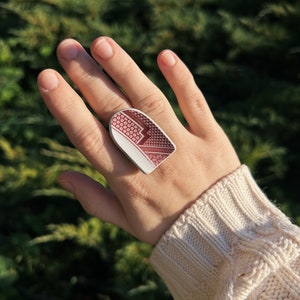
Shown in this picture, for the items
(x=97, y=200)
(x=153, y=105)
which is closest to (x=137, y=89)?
(x=153, y=105)

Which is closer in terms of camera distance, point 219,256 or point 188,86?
point 219,256

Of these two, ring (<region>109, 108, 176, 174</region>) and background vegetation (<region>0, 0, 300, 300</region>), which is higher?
ring (<region>109, 108, 176, 174</region>)

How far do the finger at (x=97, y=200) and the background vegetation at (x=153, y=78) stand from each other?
42 centimetres

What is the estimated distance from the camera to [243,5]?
2.55 metres

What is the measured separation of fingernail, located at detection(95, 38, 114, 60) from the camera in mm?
1367

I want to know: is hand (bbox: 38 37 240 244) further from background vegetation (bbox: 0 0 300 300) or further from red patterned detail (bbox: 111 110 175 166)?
background vegetation (bbox: 0 0 300 300)

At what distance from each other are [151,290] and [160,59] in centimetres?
89

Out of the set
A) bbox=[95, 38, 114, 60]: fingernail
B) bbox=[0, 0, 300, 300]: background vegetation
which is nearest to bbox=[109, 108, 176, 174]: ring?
bbox=[95, 38, 114, 60]: fingernail

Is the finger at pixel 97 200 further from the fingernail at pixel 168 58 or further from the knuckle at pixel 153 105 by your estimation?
the fingernail at pixel 168 58

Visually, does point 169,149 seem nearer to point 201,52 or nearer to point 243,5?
point 201,52

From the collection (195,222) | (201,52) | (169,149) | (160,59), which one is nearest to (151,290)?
(195,222)

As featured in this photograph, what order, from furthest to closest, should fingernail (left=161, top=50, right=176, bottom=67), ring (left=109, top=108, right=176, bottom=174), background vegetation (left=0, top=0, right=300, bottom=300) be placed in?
background vegetation (left=0, top=0, right=300, bottom=300), fingernail (left=161, top=50, right=176, bottom=67), ring (left=109, top=108, right=176, bottom=174)

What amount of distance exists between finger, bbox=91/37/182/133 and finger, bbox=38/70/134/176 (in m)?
0.13

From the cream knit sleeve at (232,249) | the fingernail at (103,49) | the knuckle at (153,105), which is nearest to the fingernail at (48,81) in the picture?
the fingernail at (103,49)
